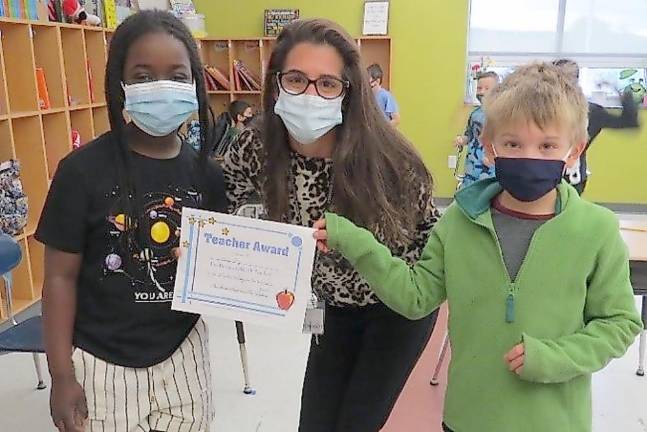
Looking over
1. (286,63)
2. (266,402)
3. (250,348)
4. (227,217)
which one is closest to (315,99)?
(286,63)

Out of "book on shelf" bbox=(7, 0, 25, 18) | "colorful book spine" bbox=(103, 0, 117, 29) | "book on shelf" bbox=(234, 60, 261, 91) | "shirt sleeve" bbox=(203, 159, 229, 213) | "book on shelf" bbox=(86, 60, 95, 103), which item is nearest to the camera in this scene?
"shirt sleeve" bbox=(203, 159, 229, 213)

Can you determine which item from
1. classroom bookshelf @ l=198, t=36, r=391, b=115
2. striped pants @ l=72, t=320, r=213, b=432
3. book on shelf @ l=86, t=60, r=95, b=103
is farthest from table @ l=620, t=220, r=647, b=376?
classroom bookshelf @ l=198, t=36, r=391, b=115

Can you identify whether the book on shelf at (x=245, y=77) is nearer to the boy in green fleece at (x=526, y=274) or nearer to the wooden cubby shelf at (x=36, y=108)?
the wooden cubby shelf at (x=36, y=108)

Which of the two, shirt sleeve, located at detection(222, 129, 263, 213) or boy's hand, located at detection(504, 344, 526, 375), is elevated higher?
shirt sleeve, located at detection(222, 129, 263, 213)

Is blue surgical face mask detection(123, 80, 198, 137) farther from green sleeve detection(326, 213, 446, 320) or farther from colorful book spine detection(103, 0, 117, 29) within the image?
colorful book spine detection(103, 0, 117, 29)

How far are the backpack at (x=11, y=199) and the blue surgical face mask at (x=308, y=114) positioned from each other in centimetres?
271

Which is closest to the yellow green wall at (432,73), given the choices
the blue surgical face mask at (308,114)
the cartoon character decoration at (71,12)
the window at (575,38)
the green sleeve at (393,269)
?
the window at (575,38)

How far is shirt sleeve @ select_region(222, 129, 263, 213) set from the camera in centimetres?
161

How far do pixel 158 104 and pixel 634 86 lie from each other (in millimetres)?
6609

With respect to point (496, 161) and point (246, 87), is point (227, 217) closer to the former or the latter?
point (496, 161)

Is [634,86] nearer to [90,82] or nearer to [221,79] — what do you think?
[221,79]

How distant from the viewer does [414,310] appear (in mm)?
1377

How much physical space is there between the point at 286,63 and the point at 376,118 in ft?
0.87

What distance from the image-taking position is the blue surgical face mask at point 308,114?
1.53 metres
